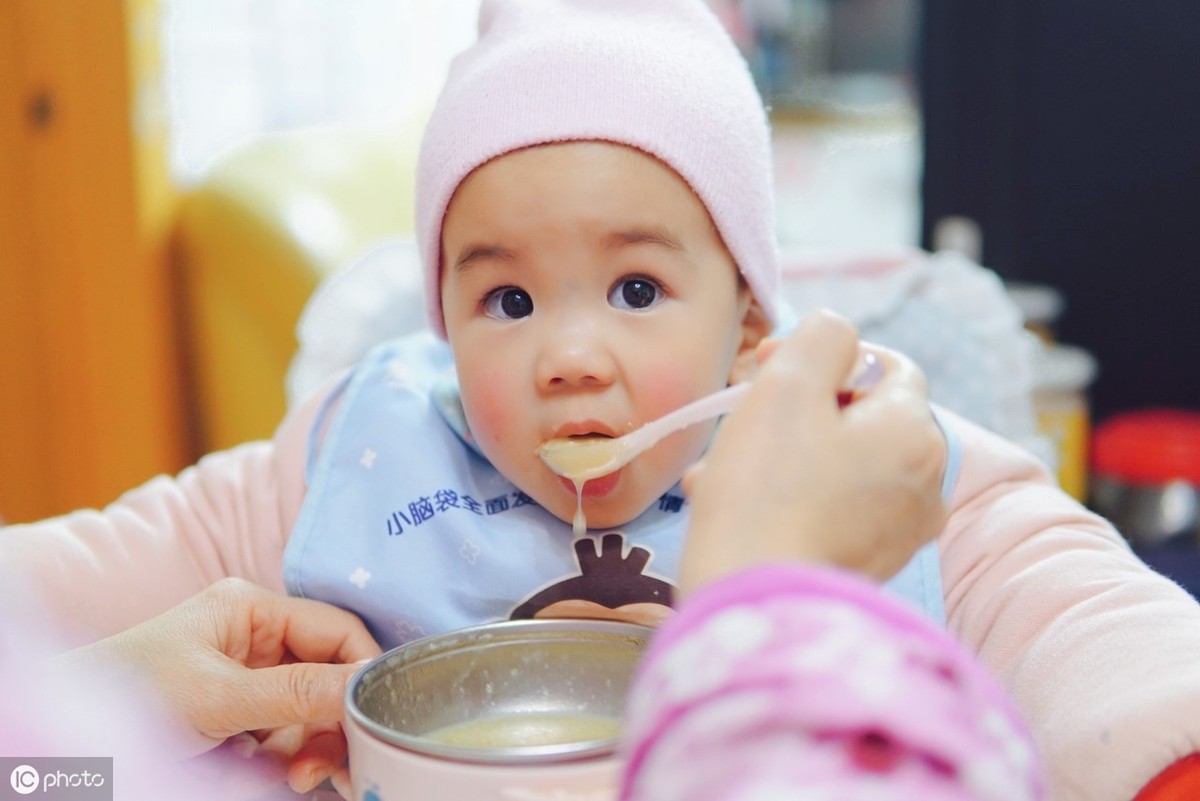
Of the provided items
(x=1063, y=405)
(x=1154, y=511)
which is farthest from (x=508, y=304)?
(x=1154, y=511)

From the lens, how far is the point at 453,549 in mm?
982

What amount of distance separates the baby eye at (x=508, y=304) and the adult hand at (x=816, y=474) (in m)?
0.37

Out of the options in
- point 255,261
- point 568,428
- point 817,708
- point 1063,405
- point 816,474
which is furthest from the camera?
point 1063,405

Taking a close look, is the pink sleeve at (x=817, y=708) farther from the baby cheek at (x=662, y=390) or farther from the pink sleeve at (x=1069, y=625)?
the baby cheek at (x=662, y=390)

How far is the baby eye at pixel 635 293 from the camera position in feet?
2.94

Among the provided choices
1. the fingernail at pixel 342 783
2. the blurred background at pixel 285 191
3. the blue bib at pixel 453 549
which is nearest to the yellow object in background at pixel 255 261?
the blurred background at pixel 285 191

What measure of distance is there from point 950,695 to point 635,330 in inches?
19.7

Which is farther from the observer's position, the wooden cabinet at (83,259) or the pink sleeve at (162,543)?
the wooden cabinet at (83,259)

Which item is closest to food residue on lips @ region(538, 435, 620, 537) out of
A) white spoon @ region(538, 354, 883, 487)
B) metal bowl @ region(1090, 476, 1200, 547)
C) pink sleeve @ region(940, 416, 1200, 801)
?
white spoon @ region(538, 354, 883, 487)

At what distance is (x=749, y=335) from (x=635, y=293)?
0.61ft

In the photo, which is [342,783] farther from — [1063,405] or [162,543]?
[1063,405]

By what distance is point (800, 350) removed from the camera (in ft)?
1.82

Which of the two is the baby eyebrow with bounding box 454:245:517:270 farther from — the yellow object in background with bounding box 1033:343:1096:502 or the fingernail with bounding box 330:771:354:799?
the yellow object in background with bounding box 1033:343:1096:502

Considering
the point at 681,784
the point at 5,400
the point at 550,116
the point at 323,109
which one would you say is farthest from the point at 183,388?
the point at 681,784
